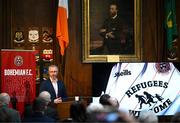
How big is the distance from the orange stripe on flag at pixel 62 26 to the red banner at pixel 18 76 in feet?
4.09

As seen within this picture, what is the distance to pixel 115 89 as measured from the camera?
877cm

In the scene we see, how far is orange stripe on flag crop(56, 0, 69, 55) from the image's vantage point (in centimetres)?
963

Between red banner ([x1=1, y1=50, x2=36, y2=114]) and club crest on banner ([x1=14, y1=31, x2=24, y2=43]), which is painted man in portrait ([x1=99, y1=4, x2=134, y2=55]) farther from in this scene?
red banner ([x1=1, y1=50, x2=36, y2=114])

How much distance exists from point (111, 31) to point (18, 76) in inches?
109

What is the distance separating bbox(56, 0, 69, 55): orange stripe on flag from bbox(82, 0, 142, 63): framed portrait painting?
0.45 m

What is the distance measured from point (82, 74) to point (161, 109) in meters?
2.10

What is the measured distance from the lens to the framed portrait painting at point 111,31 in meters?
9.98

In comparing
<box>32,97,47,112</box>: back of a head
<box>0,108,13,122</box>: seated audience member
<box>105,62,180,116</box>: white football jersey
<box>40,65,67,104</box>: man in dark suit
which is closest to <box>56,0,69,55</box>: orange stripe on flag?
<box>40,65,67,104</box>: man in dark suit

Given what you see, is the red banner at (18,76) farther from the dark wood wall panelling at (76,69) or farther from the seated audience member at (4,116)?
the seated audience member at (4,116)

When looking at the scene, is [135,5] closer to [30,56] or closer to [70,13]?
[70,13]

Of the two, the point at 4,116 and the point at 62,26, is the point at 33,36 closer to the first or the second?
the point at 62,26

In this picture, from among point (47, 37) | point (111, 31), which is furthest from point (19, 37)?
point (111, 31)

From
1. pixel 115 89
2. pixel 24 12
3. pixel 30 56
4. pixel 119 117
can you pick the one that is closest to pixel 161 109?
pixel 115 89

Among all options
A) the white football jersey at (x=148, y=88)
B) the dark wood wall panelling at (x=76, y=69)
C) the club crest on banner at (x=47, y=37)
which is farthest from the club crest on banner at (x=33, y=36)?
the white football jersey at (x=148, y=88)
